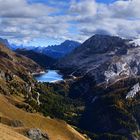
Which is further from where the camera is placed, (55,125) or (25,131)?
(55,125)

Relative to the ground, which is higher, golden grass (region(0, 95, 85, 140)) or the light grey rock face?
the light grey rock face

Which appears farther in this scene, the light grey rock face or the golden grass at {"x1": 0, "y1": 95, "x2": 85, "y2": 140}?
the golden grass at {"x1": 0, "y1": 95, "x2": 85, "y2": 140}

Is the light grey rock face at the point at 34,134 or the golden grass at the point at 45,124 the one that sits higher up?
the light grey rock face at the point at 34,134

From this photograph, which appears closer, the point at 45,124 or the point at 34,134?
the point at 34,134

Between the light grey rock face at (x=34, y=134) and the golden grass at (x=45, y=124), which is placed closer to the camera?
the light grey rock face at (x=34, y=134)

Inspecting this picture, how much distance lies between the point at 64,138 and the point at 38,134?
2404 inches

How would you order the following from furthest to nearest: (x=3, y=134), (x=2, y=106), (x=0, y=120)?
(x=2, y=106), (x=0, y=120), (x=3, y=134)

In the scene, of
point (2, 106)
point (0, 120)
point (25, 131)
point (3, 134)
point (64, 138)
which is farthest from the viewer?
point (2, 106)

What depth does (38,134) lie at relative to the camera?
116 m

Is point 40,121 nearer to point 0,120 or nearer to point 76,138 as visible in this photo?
point 76,138

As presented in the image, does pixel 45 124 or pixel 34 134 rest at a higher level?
pixel 34 134

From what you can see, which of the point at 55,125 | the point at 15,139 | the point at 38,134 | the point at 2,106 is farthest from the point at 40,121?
the point at 15,139

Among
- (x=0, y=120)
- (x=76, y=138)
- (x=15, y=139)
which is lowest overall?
(x=76, y=138)

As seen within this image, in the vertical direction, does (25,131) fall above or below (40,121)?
above
